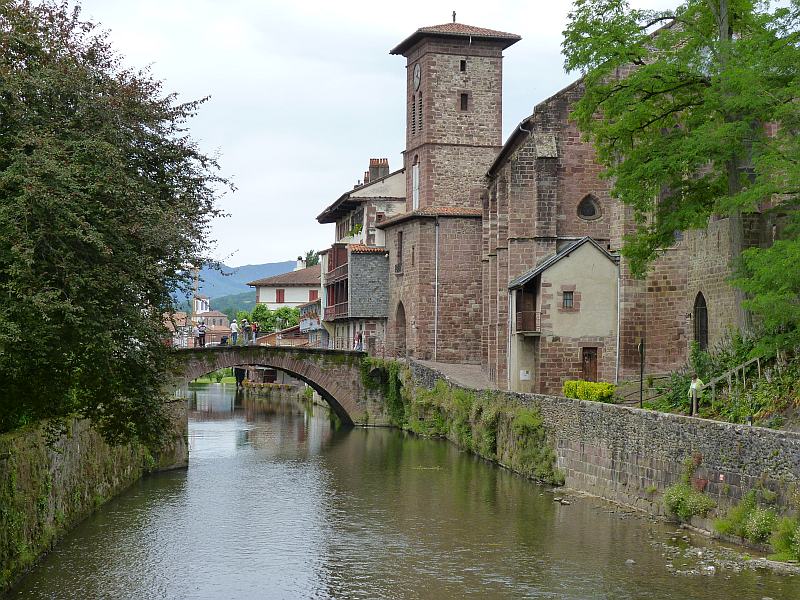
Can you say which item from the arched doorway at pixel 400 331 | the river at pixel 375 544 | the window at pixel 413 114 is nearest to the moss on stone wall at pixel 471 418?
the river at pixel 375 544

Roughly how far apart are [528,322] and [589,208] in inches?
231

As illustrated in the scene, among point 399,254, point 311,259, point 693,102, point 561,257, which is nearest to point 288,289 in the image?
point 311,259

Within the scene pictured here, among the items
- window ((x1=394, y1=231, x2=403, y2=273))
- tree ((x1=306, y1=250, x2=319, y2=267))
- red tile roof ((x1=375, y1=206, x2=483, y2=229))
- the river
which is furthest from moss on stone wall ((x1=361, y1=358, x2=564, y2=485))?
tree ((x1=306, y1=250, x2=319, y2=267))

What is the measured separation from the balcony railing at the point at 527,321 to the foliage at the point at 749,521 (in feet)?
74.1

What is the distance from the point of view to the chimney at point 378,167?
82125mm

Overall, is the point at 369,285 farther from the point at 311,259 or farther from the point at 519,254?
the point at 311,259

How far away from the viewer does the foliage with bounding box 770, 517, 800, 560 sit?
2197 centimetres

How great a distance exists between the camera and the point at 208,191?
23406 mm

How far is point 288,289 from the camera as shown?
408ft

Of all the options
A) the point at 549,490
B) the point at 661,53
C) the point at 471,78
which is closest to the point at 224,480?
the point at 549,490

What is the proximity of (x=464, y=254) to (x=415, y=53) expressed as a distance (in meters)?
11.9

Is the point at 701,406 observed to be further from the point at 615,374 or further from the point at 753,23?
the point at 615,374

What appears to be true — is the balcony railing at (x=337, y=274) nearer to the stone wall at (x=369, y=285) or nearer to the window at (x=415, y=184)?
the stone wall at (x=369, y=285)

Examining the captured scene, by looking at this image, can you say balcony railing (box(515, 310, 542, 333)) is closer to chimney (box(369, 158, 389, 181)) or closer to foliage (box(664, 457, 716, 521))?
foliage (box(664, 457, 716, 521))
